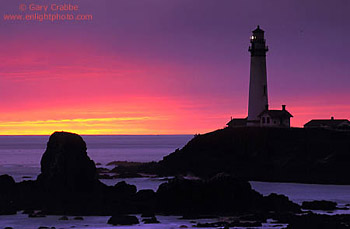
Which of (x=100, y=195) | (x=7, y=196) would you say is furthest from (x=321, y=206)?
(x=7, y=196)

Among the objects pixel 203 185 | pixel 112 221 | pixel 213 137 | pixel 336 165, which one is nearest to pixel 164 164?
pixel 213 137

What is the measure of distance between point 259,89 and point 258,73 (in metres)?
2.12

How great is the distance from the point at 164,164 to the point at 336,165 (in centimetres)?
2296

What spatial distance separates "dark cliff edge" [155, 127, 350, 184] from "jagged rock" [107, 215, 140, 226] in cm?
3338

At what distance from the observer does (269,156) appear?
85188 millimetres

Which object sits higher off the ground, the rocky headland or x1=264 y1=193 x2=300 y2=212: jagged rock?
the rocky headland

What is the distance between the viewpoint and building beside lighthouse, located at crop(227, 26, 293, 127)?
92.6 meters

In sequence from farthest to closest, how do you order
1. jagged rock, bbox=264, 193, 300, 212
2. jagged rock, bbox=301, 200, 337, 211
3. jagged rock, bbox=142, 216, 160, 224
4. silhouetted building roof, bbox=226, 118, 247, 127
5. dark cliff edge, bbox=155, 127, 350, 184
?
silhouetted building roof, bbox=226, 118, 247, 127
dark cliff edge, bbox=155, 127, 350, 184
jagged rock, bbox=301, 200, 337, 211
jagged rock, bbox=264, 193, 300, 212
jagged rock, bbox=142, 216, 160, 224

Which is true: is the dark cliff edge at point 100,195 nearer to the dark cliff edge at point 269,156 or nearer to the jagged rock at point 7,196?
the jagged rock at point 7,196

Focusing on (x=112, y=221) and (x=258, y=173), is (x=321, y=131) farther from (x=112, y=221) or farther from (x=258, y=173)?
(x=112, y=221)

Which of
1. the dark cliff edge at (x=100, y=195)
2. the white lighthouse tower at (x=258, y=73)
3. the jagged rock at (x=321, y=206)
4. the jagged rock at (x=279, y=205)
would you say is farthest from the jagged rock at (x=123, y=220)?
the white lighthouse tower at (x=258, y=73)

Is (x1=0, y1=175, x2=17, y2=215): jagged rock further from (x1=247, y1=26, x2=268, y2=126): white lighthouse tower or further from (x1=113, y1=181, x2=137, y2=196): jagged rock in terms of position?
(x1=247, y1=26, x2=268, y2=126): white lighthouse tower

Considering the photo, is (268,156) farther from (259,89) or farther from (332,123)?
(332,123)

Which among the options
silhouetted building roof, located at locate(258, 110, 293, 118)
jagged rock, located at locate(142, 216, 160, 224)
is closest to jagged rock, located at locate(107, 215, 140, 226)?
jagged rock, located at locate(142, 216, 160, 224)
